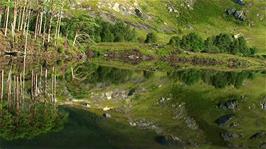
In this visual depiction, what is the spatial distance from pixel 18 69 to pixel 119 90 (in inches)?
864

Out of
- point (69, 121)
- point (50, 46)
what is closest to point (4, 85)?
point (69, 121)

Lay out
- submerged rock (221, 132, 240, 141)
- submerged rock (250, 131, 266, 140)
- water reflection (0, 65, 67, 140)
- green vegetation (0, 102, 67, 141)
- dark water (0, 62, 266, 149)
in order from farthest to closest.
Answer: submerged rock (250, 131, 266, 140), submerged rock (221, 132, 240, 141), dark water (0, 62, 266, 149), water reflection (0, 65, 67, 140), green vegetation (0, 102, 67, 141)

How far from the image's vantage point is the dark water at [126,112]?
59.4 metres

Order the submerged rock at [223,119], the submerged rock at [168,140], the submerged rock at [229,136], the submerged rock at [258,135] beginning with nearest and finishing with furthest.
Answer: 1. the submerged rock at [168,140]
2. the submerged rock at [229,136]
3. the submerged rock at [258,135]
4. the submerged rock at [223,119]

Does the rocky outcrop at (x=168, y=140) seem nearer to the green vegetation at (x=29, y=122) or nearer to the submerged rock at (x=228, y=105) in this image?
the green vegetation at (x=29, y=122)

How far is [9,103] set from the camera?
71562mm

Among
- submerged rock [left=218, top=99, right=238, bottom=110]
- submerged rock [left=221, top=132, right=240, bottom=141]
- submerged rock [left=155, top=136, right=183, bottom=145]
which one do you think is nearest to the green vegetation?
submerged rock [left=155, top=136, right=183, bottom=145]

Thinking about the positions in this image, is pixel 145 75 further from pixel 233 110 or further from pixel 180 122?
pixel 180 122

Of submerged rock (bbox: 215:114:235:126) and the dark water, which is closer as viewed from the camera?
the dark water

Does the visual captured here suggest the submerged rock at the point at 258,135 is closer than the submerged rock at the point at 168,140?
No

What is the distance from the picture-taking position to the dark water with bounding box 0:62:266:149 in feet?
195

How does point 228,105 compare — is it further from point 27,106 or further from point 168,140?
point 27,106

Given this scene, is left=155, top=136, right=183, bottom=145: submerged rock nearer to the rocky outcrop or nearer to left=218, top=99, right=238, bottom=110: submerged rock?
the rocky outcrop

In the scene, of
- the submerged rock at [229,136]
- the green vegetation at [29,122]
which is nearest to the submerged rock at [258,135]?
the submerged rock at [229,136]
